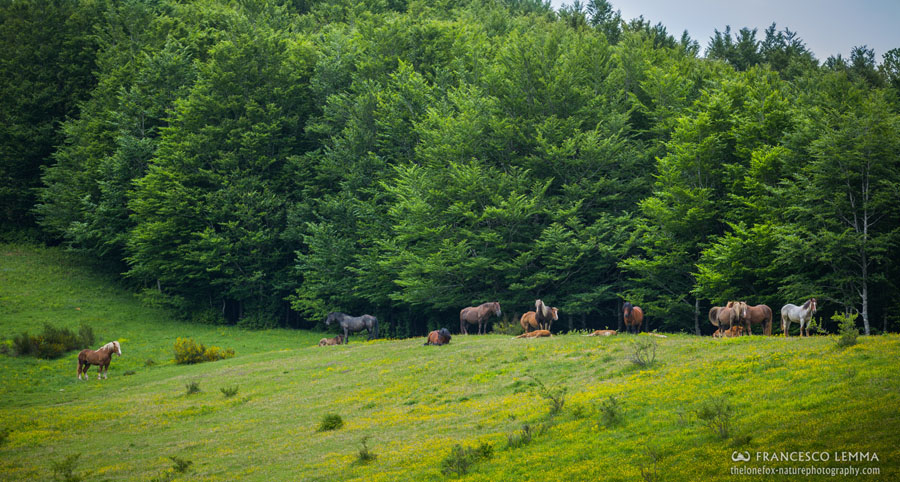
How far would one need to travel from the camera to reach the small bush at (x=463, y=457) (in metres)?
13.7

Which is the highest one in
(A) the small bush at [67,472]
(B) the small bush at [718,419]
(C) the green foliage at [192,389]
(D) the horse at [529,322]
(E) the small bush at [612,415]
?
(D) the horse at [529,322]

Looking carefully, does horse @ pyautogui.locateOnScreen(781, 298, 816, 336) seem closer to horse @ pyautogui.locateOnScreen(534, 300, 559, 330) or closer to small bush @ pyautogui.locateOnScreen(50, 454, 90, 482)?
horse @ pyautogui.locateOnScreen(534, 300, 559, 330)

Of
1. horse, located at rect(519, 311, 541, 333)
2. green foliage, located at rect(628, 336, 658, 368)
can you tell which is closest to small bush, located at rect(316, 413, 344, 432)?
green foliage, located at rect(628, 336, 658, 368)

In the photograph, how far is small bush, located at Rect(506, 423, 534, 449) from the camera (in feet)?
49.6

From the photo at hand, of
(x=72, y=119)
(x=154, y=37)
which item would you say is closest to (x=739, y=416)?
(x=154, y=37)

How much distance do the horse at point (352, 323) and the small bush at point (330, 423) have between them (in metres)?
23.7

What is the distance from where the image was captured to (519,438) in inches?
603

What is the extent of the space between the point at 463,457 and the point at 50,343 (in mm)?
38991

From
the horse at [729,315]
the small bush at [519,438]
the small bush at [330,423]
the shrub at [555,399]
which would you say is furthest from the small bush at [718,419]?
the horse at [729,315]

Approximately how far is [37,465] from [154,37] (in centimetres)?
6370

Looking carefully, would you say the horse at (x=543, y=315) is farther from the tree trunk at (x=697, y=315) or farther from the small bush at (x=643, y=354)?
the tree trunk at (x=697, y=315)

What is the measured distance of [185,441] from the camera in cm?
2025

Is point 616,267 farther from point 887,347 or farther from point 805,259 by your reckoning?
point 887,347

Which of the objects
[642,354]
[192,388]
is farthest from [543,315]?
[192,388]
